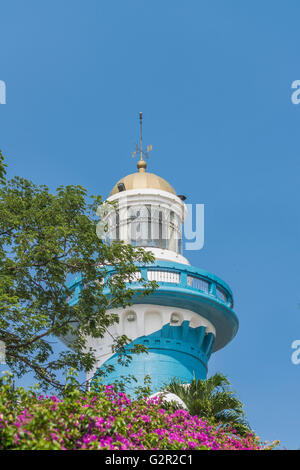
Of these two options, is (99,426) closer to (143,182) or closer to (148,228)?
(148,228)

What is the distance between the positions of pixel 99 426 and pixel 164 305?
1483 centimetres

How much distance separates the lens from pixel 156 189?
32000 millimetres

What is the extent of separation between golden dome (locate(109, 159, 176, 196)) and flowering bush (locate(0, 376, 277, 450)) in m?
14.0

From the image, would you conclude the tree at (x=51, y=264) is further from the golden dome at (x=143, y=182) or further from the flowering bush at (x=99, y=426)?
the golden dome at (x=143, y=182)

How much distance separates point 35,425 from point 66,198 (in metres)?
8.96

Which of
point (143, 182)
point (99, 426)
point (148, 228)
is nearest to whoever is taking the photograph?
point (99, 426)

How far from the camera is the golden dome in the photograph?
1267 inches

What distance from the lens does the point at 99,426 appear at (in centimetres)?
1479

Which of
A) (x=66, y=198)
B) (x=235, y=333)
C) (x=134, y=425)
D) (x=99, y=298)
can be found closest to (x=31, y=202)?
(x=66, y=198)

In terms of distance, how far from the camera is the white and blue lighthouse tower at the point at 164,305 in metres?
28.5

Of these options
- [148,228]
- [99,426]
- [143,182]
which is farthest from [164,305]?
[99,426]

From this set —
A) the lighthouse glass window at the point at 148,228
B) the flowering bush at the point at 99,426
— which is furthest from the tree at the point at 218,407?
the lighthouse glass window at the point at 148,228

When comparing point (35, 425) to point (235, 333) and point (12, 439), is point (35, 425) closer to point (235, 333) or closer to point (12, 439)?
point (12, 439)
